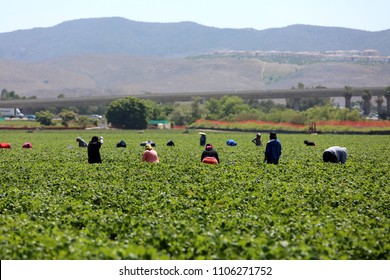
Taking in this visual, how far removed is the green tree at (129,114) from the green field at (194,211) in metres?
99.4

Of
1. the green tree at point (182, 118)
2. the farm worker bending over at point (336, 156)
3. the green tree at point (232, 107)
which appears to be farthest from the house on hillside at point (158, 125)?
the farm worker bending over at point (336, 156)

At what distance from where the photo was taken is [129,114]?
134 m

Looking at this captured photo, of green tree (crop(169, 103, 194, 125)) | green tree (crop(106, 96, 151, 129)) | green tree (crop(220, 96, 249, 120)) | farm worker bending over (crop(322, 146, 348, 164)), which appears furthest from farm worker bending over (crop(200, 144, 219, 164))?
green tree (crop(220, 96, 249, 120))

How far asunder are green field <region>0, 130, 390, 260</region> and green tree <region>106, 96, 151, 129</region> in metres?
99.4

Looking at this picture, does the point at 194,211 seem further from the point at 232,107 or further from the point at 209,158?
the point at 232,107

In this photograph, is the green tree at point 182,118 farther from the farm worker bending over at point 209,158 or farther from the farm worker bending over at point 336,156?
the farm worker bending over at point 209,158

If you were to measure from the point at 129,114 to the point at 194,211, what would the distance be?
115 metres

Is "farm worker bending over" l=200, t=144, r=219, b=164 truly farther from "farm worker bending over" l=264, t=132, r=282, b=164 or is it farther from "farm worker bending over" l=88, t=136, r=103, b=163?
"farm worker bending over" l=88, t=136, r=103, b=163

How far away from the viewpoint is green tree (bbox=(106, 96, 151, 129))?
134000 millimetres

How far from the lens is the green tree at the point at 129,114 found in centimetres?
13400

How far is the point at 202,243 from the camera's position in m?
15.6

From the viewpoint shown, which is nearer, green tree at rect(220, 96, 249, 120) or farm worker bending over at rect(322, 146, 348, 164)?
farm worker bending over at rect(322, 146, 348, 164)

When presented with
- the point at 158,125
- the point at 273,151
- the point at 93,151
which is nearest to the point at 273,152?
the point at 273,151
